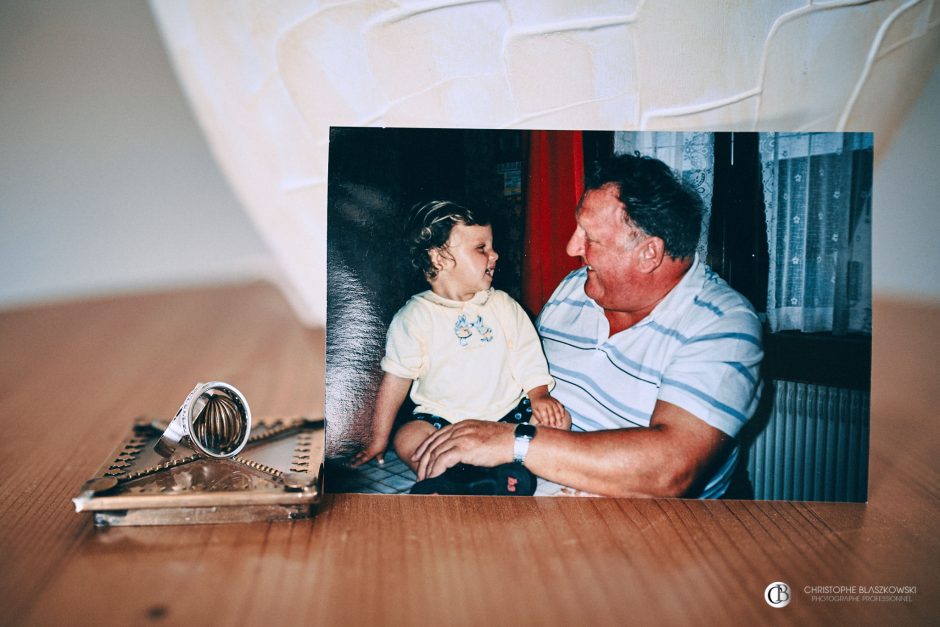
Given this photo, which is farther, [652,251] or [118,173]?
[118,173]

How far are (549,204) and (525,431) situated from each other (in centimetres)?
20

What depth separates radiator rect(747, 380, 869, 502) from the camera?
656 mm

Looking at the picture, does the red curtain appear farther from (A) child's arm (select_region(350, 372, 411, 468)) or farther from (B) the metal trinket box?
(B) the metal trinket box

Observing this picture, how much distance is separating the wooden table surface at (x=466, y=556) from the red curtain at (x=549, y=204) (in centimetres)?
19

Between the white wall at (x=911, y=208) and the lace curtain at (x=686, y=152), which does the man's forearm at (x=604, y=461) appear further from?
the white wall at (x=911, y=208)

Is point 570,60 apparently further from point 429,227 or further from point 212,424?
point 212,424

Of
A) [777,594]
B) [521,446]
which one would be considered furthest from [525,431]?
[777,594]

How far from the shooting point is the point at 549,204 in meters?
0.67

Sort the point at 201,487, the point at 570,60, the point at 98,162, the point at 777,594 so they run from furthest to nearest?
the point at 98,162
the point at 570,60
the point at 201,487
the point at 777,594

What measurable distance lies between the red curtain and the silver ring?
10.9 inches

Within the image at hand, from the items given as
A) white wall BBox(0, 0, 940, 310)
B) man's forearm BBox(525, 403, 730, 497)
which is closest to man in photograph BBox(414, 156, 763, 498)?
man's forearm BBox(525, 403, 730, 497)

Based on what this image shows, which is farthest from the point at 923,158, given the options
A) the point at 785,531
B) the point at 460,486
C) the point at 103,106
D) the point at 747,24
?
the point at 103,106

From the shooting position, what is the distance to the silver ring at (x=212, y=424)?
2.13 feet

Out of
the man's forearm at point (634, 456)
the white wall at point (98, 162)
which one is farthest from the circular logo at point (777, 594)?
the white wall at point (98, 162)
